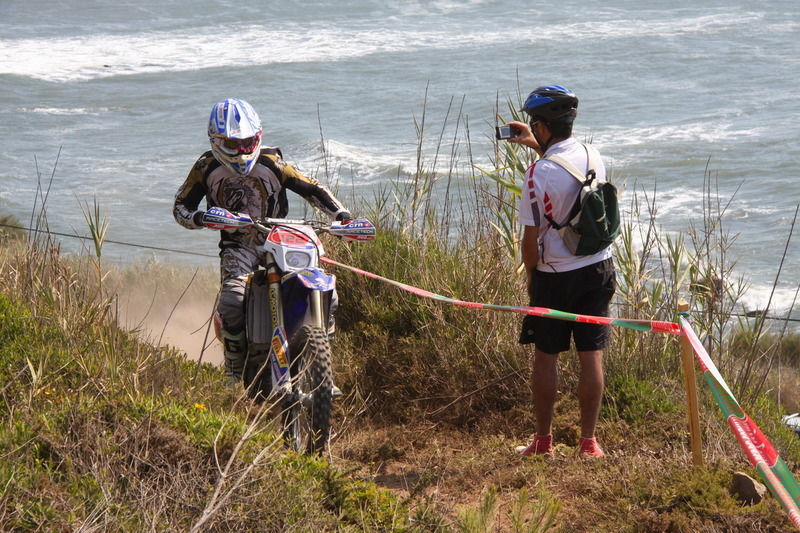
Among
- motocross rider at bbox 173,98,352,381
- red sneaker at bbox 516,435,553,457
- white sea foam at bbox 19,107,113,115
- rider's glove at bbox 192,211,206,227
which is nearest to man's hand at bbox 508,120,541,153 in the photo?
motocross rider at bbox 173,98,352,381

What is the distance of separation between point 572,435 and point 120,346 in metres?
2.47

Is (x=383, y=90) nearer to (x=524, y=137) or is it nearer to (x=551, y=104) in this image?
(x=524, y=137)

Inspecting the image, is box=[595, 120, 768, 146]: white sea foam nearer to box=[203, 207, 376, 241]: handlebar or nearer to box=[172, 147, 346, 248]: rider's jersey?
box=[172, 147, 346, 248]: rider's jersey

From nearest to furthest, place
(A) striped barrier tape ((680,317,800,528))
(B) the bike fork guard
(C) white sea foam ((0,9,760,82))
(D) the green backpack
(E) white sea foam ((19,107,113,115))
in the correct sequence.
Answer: (A) striped barrier tape ((680,317,800,528))
(D) the green backpack
(B) the bike fork guard
(E) white sea foam ((19,107,113,115))
(C) white sea foam ((0,9,760,82))

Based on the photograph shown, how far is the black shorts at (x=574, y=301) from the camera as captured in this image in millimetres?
5246

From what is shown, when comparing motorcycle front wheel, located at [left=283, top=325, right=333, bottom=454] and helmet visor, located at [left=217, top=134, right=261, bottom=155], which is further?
helmet visor, located at [left=217, top=134, right=261, bottom=155]

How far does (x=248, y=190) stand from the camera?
6020 mm

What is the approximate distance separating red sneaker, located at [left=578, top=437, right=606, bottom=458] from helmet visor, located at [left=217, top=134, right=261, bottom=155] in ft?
7.54

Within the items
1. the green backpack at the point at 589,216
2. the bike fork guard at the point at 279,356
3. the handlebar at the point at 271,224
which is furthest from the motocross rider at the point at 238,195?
the green backpack at the point at 589,216

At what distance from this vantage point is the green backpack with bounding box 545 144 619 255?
5.04 m

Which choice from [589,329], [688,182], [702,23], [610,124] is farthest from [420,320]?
[702,23]

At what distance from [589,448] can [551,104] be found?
1.72 m

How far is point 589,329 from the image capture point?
5.30m

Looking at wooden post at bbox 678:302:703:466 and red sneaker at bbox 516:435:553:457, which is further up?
wooden post at bbox 678:302:703:466
